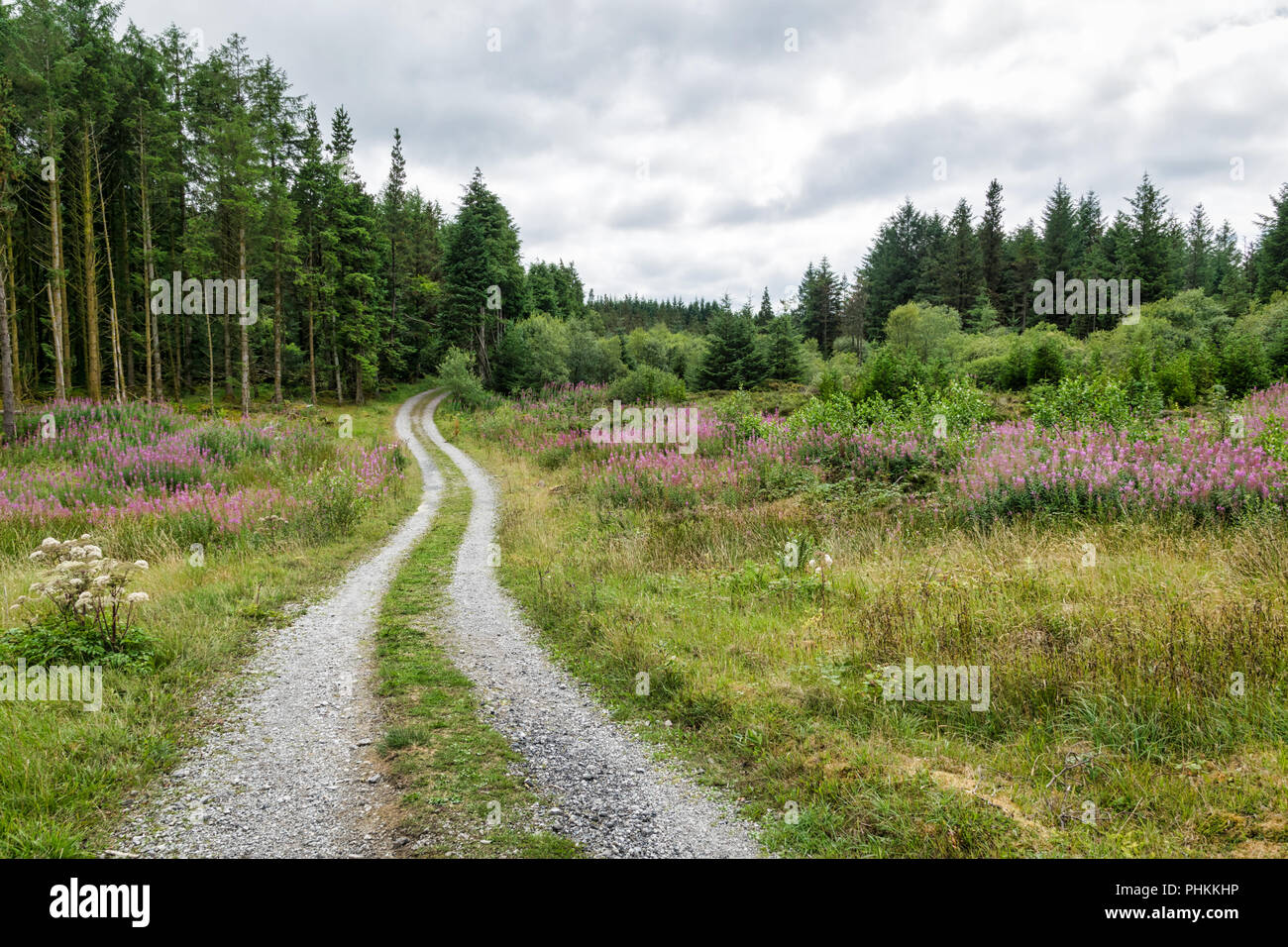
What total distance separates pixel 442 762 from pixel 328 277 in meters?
44.6

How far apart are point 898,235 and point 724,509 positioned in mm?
75711

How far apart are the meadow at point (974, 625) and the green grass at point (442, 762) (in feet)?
4.38

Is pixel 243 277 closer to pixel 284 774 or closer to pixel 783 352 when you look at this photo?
pixel 284 774

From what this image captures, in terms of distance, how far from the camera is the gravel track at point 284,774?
3500 mm

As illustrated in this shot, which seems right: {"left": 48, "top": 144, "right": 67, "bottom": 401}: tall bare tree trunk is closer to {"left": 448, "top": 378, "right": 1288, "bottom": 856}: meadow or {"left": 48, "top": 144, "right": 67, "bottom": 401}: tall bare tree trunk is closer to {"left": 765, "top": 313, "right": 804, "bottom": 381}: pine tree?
{"left": 448, "top": 378, "right": 1288, "bottom": 856}: meadow

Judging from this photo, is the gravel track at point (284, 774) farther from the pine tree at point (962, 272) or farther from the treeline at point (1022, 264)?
the pine tree at point (962, 272)


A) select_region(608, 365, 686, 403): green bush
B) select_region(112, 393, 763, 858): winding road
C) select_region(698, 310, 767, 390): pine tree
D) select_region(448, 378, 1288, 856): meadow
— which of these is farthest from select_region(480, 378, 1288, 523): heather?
select_region(698, 310, 767, 390): pine tree

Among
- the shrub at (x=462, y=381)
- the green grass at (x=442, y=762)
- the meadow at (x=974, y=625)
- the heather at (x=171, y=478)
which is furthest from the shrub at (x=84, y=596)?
the shrub at (x=462, y=381)

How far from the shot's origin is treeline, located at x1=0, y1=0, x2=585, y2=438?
80.9 feet

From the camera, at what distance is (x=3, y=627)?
657 centimetres

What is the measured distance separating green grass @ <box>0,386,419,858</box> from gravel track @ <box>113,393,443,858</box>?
224 millimetres

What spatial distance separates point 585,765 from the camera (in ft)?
14.9

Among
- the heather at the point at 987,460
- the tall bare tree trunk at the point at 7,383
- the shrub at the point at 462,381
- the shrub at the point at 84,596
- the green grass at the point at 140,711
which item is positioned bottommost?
the green grass at the point at 140,711
